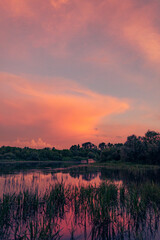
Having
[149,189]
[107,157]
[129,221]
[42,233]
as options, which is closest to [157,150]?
[107,157]

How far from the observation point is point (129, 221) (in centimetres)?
1112

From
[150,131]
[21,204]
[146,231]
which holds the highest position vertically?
[150,131]

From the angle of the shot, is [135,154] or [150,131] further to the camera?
[150,131]

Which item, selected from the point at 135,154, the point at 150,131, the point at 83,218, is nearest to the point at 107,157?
the point at 135,154

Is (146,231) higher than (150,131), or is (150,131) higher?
(150,131)

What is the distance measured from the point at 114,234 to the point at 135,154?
66.9 metres

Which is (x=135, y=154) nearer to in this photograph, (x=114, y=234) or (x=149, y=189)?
(x=149, y=189)

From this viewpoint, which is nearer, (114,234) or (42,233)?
(42,233)

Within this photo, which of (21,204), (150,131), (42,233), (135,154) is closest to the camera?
(42,233)

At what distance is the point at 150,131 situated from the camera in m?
83.8

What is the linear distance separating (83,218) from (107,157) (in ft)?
252

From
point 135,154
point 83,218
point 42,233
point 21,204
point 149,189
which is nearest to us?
point 42,233

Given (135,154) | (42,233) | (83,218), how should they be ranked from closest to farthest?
(42,233)
(83,218)
(135,154)

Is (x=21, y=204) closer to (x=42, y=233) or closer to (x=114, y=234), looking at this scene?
(x=42, y=233)
